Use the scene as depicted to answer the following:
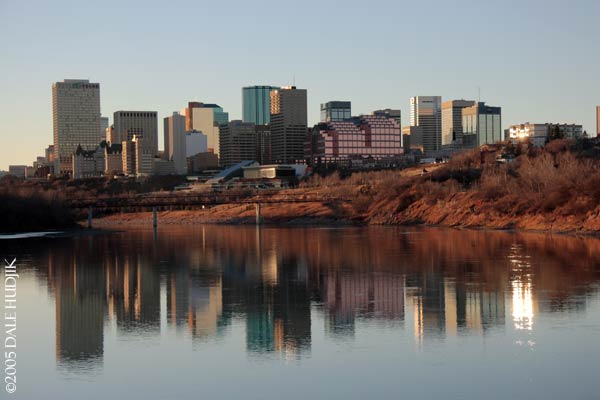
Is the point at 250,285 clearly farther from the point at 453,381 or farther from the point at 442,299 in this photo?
the point at 453,381

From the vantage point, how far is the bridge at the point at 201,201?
499ft

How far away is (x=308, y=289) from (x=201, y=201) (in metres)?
121

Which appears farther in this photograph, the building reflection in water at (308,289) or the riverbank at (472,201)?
the riverbank at (472,201)

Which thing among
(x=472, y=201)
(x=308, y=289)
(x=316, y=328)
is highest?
(x=472, y=201)

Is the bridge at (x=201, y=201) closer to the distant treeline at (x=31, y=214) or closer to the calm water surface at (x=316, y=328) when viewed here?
the distant treeline at (x=31, y=214)

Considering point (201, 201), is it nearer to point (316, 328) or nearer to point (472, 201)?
point (472, 201)

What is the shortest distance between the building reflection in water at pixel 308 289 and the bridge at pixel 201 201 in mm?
77361

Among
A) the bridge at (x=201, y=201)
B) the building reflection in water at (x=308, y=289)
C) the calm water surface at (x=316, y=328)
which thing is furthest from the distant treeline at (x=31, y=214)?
the calm water surface at (x=316, y=328)

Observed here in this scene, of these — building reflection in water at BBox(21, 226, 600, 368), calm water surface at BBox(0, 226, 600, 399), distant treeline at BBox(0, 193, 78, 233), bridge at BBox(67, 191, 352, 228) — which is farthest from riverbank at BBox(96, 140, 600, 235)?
distant treeline at BBox(0, 193, 78, 233)

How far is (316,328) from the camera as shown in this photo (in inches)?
1281

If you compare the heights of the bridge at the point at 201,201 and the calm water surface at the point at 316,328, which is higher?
the bridge at the point at 201,201

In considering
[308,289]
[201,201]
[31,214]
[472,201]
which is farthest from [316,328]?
[201,201]

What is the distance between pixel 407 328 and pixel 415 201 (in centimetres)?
9792

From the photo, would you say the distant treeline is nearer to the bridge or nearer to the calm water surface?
the bridge
